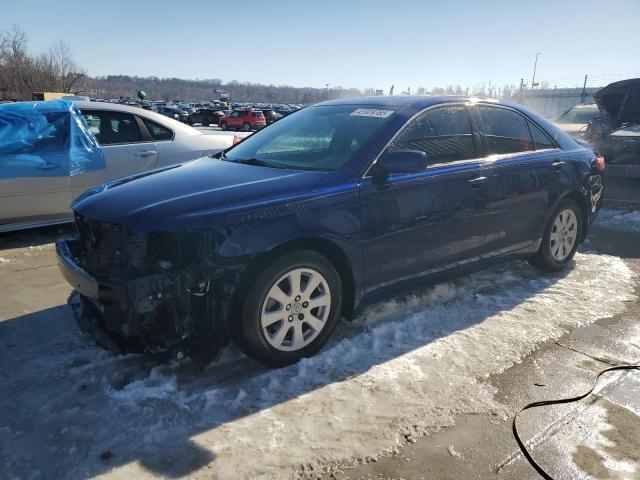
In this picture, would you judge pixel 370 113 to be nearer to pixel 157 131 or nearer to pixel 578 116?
pixel 157 131

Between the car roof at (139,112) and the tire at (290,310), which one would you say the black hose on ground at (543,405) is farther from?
the car roof at (139,112)

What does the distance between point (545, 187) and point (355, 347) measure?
7.83 feet

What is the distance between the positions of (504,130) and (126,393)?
349 centimetres

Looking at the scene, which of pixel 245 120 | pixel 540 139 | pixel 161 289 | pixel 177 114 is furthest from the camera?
pixel 177 114

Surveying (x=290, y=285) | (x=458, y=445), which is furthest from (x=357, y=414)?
(x=290, y=285)

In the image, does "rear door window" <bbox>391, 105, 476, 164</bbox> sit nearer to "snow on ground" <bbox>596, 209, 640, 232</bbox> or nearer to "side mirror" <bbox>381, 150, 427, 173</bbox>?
"side mirror" <bbox>381, 150, 427, 173</bbox>

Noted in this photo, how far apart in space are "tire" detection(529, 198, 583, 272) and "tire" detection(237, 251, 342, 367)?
2470 mm

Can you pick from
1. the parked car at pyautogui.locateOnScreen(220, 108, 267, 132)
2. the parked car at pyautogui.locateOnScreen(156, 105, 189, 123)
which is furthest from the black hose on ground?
the parked car at pyautogui.locateOnScreen(156, 105, 189, 123)

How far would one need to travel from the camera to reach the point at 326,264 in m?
3.10

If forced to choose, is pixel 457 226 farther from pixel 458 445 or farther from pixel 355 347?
pixel 458 445

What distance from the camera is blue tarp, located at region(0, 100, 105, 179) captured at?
5258 millimetres

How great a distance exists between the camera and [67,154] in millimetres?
5496

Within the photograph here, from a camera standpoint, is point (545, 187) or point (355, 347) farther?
point (545, 187)

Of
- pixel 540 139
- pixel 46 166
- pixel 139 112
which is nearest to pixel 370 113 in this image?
pixel 540 139
